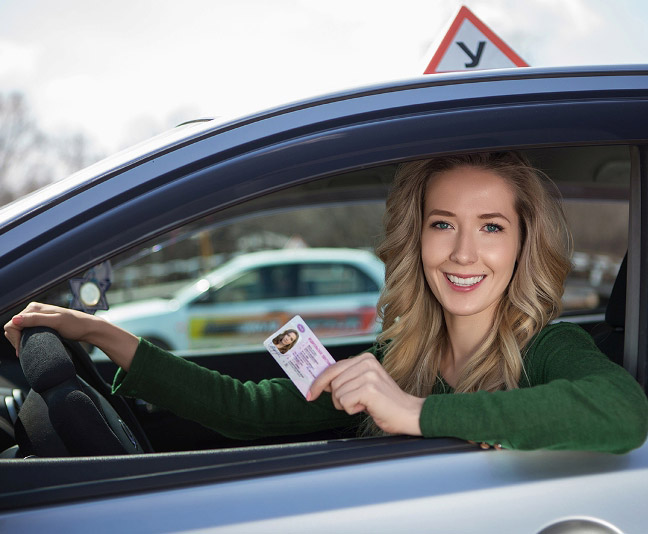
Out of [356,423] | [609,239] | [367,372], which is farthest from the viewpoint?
[609,239]

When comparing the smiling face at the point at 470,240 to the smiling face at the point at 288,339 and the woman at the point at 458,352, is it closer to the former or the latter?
the woman at the point at 458,352

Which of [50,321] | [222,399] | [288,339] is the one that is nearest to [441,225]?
[288,339]

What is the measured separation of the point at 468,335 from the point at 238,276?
815 cm

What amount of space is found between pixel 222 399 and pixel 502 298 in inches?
30.3

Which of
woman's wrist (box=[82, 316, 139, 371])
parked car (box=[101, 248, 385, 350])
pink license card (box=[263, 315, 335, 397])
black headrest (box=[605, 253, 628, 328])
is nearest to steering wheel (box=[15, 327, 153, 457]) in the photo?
woman's wrist (box=[82, 316, 139, 371])

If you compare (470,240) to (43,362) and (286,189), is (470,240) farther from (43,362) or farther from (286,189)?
(43,362)

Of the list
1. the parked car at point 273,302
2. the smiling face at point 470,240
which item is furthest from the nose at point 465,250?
the parked car at point 273,302

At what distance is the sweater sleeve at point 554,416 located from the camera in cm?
124

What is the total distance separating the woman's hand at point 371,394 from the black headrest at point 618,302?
2.34 ft

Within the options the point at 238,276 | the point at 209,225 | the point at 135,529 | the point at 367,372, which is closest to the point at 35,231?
the point at 135,529

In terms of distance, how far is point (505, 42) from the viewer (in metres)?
3.08

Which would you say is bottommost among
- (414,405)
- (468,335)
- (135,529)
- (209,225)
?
(135,529)

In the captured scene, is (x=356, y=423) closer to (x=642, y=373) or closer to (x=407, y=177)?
(x=407, y=177)

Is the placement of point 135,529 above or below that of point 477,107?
below
